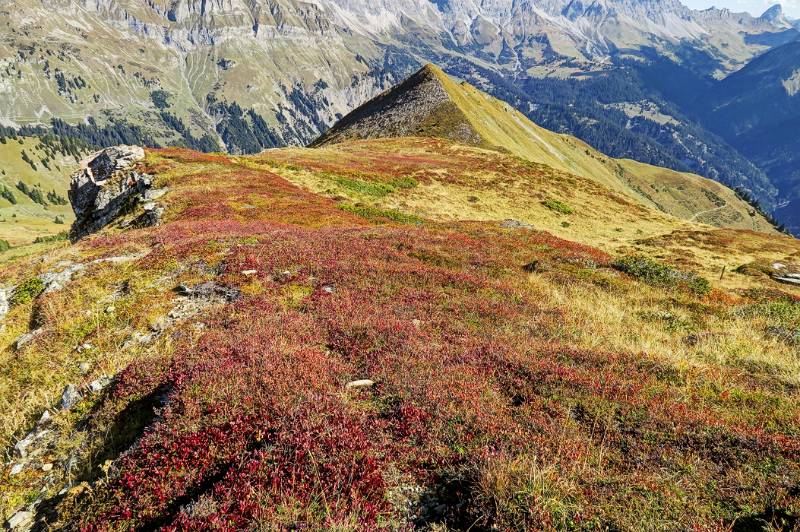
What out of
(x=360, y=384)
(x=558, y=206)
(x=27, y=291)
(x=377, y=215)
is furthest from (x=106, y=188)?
(x=558, y=206)

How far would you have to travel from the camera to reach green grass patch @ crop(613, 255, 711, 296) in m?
18.5

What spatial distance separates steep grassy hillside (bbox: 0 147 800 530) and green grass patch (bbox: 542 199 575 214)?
40.4 metres

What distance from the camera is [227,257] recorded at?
16.4 meters

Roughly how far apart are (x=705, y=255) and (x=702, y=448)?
4453 cm

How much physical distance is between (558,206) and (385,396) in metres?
56.3

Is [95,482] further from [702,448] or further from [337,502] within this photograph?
[702,448]

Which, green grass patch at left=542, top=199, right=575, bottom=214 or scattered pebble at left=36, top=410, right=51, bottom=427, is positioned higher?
scattered pebble at left=36, top=410, right=51, bottom=427

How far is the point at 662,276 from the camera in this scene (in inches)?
755

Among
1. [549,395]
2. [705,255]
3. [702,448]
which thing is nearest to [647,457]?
[702,448]

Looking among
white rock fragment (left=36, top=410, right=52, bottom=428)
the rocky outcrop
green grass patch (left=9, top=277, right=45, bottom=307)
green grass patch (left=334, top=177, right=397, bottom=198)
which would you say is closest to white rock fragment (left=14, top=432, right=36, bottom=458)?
white rock fragment (left=36, top=410, right=52, bottom=428)

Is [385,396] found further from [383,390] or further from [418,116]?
[418,116]

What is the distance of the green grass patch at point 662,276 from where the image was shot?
18.5 m

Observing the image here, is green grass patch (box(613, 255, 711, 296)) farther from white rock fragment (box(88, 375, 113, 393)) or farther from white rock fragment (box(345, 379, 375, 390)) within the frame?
white rock fragment (box(88, 375, 113, 393))

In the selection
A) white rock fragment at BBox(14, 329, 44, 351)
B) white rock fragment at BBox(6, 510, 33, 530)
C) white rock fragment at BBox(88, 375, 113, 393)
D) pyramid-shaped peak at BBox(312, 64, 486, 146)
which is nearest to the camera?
white rock fragment at BBox(6, 510, 33, 530)
